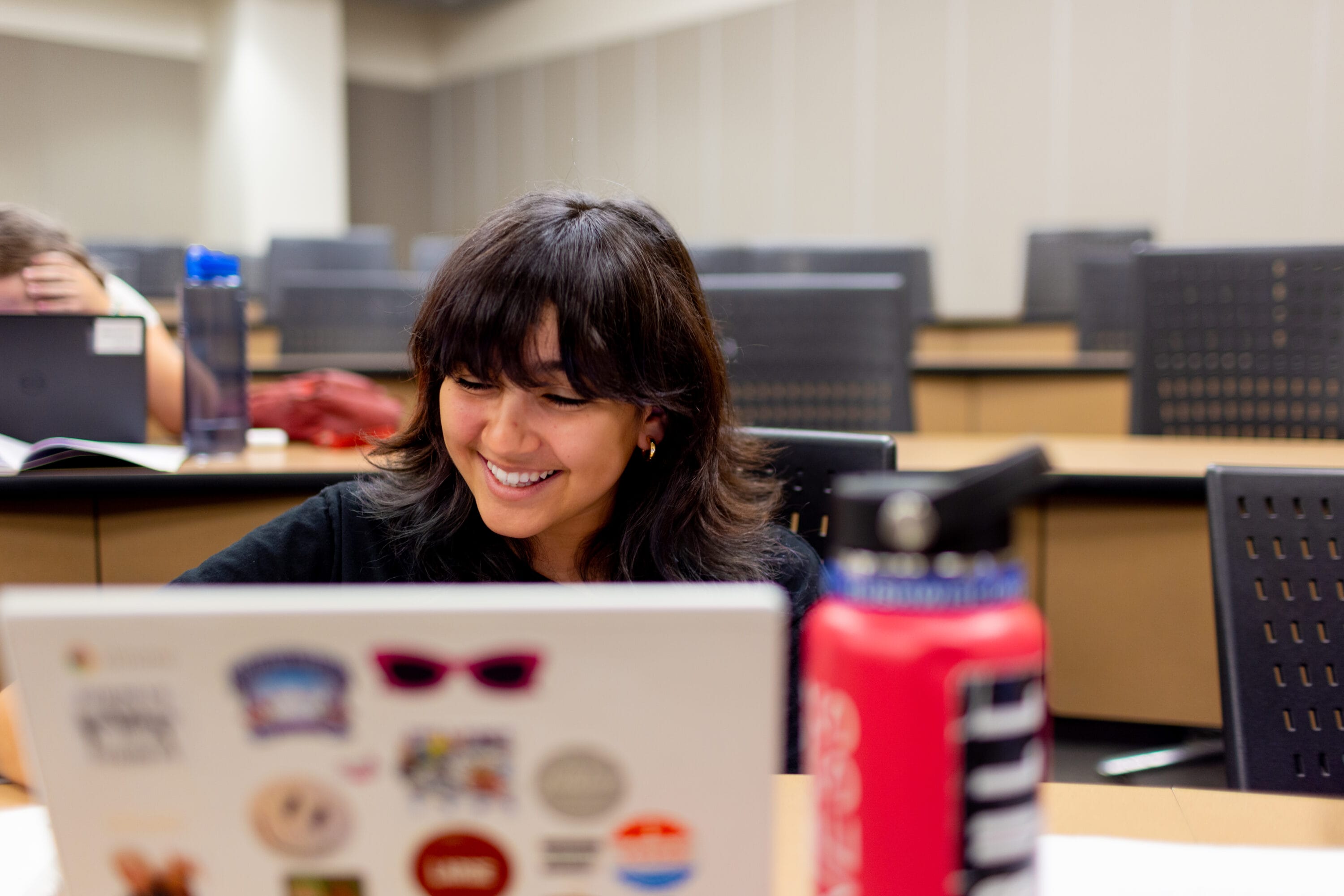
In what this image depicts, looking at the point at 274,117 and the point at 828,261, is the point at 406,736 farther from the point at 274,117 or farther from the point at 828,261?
the point at 274,117

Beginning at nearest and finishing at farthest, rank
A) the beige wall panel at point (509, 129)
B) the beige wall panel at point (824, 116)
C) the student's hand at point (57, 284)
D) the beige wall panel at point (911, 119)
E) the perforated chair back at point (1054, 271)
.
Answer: the student's hand at point (57, 284)
the perforated chair back at point (1054, 271)
the beige wall panel at point (911, 119)
the beige wall panel at point (824, 116)
the beige wall panel at point (509, 129)

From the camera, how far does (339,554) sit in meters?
1.10

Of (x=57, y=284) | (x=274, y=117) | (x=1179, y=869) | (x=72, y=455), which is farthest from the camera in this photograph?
(x=274, y=117)

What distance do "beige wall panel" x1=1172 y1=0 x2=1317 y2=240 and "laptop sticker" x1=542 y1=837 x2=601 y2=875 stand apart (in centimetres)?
551

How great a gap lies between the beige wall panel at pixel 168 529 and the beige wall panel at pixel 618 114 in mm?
6060

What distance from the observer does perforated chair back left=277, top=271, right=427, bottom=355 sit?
3.30m

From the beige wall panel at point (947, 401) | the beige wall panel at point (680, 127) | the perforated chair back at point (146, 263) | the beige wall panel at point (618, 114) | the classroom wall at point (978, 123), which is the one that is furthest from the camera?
the beige wall panel at point (618, 114)

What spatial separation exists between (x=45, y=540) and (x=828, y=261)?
2.19m

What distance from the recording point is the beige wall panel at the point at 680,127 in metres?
7.24

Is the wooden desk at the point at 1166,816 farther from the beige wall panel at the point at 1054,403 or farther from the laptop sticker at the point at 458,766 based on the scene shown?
the beige wall panel at the point at 1054,403

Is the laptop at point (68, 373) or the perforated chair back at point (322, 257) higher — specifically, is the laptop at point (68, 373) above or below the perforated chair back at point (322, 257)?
below

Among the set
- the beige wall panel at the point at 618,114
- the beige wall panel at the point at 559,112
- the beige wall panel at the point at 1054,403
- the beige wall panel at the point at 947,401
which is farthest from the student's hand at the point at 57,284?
the beige wall panel at the point at 559,112

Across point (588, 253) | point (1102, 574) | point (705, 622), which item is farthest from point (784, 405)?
point (705, 622)

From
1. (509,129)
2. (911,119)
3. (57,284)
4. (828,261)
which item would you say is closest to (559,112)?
(509,129)
